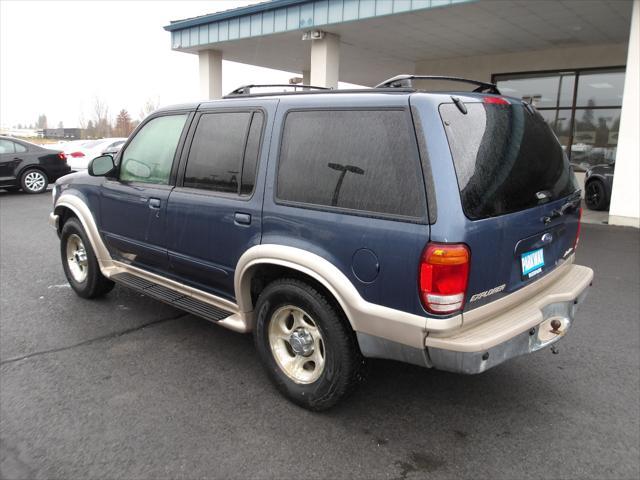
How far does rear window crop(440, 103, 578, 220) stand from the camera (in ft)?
8.52

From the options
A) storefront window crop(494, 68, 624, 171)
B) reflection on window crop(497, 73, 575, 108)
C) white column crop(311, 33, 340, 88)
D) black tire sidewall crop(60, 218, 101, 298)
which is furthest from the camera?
reflection on window crop(497, 73, 575, 108)

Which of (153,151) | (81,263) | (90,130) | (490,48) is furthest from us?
(90,130)

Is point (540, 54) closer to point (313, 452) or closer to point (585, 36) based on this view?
point (585, 36)

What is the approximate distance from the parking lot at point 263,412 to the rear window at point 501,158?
1293 millimetres

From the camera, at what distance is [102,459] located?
264 cm

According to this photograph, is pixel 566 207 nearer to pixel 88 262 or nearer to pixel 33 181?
pixel 88 262

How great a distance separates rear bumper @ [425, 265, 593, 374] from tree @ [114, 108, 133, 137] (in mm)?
54549

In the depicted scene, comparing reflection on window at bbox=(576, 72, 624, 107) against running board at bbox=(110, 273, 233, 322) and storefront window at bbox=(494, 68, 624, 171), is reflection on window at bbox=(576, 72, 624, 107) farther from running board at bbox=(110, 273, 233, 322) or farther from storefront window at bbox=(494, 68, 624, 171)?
running board at bbox=(110, 273, 233, 322)

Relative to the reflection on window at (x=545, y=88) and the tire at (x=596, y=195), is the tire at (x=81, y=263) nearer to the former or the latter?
the tire at (x=596, y=195)

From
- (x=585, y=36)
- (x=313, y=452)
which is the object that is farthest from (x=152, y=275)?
(x=585, y=36)

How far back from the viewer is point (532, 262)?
2992mm

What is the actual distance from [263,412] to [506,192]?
1915 mm

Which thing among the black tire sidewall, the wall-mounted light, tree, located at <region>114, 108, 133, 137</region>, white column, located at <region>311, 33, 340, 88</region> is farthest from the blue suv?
tree, located at <region>114, 108, 133, 137</region>

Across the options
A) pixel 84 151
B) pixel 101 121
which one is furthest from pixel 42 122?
pixel 84 151
